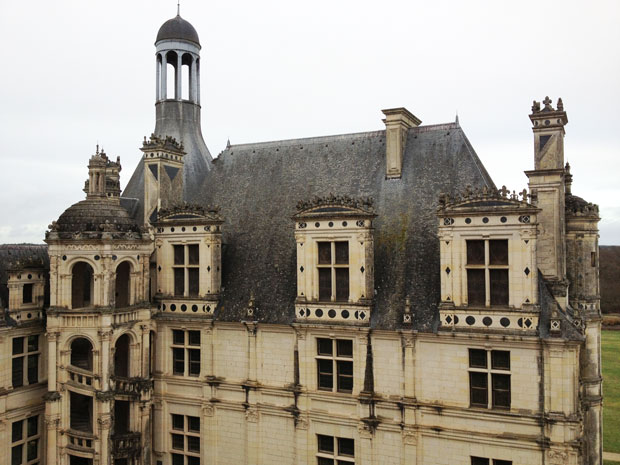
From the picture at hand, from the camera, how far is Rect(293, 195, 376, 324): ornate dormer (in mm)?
20703

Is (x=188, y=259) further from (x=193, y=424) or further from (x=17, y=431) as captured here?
(x=17, y=431)

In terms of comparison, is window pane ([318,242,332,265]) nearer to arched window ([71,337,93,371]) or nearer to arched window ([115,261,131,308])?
arched window ([115,261,131,308])

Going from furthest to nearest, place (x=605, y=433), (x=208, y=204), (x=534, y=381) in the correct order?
(x=605, y=433), (x=208, y=204), (x=534, y=381)

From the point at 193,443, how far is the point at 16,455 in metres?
7.03

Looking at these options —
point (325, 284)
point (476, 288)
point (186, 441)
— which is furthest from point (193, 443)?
point (476, 288)

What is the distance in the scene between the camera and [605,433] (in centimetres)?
3831

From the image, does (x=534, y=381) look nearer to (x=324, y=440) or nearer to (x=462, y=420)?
(x=462, y=420)

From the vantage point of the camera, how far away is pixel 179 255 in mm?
24484

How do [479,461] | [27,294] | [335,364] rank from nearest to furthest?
1. [479,461]
2. [335,364]
3. [27,294]

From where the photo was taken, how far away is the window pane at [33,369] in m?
23.1

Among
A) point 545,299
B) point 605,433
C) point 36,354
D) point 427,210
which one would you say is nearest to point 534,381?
point 545,299

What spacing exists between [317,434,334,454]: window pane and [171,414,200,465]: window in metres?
5.59

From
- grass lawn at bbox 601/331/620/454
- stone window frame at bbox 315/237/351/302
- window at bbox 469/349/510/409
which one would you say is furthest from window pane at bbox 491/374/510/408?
grass lawn at bbox 601/331/620/454

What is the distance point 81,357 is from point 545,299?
68.9 ft
